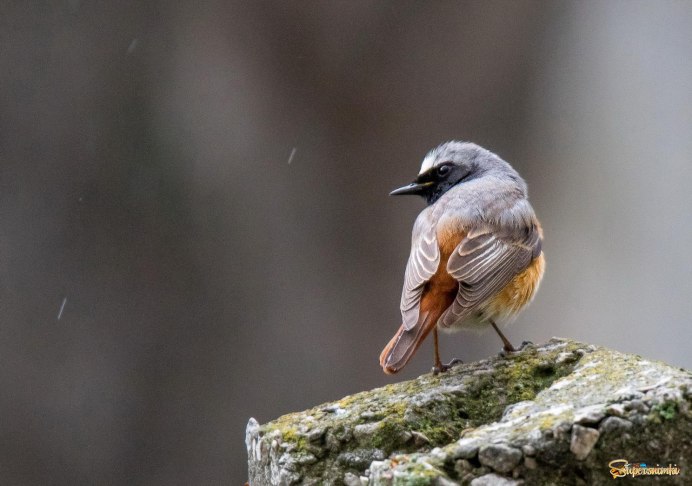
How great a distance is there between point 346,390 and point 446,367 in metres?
→ 4.76

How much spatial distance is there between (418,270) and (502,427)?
1428 mm

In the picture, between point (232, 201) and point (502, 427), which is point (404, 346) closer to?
point (502, 427)

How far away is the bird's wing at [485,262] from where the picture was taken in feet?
11.8

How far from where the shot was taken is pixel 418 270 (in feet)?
12.3

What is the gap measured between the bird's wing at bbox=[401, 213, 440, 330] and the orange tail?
3cm

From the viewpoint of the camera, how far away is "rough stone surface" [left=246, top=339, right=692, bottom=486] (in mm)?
A: 2236

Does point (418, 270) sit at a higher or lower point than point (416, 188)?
lower

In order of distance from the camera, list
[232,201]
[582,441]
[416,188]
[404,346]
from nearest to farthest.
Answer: [582,441], [404,346], [416,188], [232,201]

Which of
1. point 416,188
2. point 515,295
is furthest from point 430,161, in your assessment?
point 515,295

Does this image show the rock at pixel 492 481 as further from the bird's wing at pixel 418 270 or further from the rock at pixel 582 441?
the bird's wing at pixel 418 270

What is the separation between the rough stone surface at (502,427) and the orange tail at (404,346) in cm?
9

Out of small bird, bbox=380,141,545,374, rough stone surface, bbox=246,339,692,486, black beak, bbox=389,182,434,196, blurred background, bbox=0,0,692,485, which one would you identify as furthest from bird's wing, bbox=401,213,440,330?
blurred background, bbox=0,0,692,485

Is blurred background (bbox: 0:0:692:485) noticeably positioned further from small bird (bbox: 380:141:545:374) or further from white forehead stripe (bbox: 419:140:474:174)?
small bird (bbox: 380:141:545:374)

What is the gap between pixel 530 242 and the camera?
13.8ft
